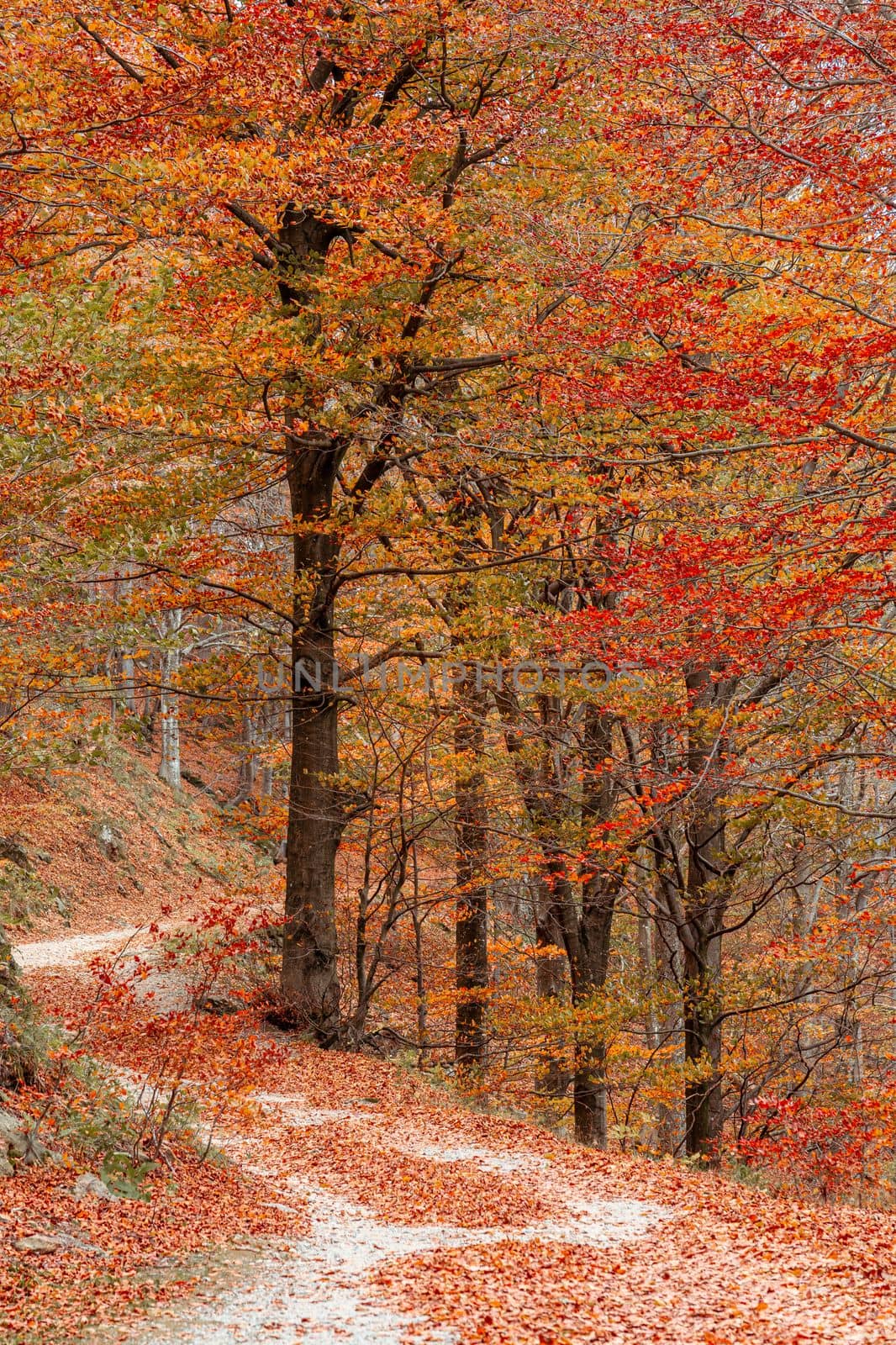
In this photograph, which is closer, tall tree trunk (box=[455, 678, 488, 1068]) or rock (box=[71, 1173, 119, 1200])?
rock (box=[71, 1173, 119, 1200])

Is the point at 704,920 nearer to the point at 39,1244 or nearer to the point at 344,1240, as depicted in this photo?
the point at 344,1240

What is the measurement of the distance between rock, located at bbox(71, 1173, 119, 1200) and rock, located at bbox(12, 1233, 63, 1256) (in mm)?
510

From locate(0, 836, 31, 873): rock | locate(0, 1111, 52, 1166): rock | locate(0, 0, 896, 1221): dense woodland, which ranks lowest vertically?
locate(0, 836, 31, 873): rock

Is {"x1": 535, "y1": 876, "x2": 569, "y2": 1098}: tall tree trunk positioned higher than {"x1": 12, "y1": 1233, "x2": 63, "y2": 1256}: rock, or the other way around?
{"x1": 12, "y1": 1233, "x2": 63, "y2": 1256}: rock

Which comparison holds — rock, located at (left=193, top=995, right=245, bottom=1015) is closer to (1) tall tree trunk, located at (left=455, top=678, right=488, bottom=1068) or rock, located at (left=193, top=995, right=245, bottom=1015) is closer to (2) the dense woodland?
(2) the dense woodland

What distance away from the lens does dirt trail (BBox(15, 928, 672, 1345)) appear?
408 cm

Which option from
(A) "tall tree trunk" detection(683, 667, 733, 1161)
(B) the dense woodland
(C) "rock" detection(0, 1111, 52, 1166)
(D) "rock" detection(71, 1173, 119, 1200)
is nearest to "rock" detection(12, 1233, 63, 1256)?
(D) "rock" detection(71, 1173, 119, 1200)


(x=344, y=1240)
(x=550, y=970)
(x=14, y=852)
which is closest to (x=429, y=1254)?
(x=344, y=1240)

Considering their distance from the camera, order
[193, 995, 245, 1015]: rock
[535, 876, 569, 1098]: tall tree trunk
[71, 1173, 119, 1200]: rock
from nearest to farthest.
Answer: [71, 1173, 119, 1200]: rock < [193, 995, 245, 1015]: rock < [535, 876, 569, 1098]: tall tree trunk

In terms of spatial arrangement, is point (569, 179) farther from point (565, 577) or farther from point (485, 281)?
point (565, 577)

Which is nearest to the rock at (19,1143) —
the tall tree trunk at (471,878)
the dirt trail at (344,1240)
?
the dirt trail at (344,1240)

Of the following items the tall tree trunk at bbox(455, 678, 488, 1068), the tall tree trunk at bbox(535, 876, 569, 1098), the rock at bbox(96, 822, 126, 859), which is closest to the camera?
the tall tree trunk at bbox(455, 678, 488, 1068)

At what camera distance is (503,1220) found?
5992 mm

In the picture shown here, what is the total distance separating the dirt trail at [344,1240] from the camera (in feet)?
13.4
